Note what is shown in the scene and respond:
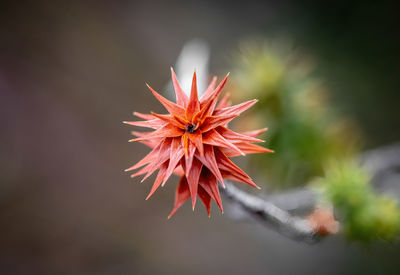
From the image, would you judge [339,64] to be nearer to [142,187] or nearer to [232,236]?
[232,236]

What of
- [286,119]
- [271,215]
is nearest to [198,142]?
[271,215]

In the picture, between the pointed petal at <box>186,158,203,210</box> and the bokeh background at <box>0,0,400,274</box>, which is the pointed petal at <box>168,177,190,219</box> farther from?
the bokeh background at <box>0,0,400,274</box>

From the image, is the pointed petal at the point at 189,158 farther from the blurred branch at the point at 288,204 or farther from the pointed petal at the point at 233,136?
the blurred branch at the point at 288,204

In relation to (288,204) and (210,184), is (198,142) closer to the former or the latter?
(210,184)

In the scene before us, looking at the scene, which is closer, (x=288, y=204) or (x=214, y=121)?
(x=214, y=121)

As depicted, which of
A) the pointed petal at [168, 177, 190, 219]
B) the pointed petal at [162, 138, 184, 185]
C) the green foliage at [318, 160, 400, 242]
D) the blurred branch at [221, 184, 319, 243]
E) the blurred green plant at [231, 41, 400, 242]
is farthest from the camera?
the blurred green plant at [231, 41, 400, 242]

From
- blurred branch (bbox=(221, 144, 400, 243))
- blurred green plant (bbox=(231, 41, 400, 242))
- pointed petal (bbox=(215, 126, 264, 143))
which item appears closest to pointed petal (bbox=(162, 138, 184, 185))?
pointed petal (bbox=(215, 126, 264, 143))

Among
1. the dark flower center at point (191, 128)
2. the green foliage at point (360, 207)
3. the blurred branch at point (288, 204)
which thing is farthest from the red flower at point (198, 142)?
the green foliage at point (360, 207)
